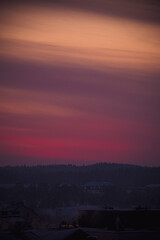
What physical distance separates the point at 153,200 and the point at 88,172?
18.7m

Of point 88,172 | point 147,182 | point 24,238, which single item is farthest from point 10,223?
point 88,172

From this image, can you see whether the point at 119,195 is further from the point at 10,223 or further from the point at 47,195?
the point at 10,223

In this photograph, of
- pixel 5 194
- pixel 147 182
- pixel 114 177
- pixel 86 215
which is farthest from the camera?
pixel 114 177

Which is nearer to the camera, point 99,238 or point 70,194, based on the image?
point 99,238

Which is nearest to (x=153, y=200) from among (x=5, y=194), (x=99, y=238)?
(x=5, y=194)

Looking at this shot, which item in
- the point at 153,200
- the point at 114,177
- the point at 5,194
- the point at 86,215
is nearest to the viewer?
the point at 86,215

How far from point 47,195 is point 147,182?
1228 cm

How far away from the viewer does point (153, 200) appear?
30.1 metres

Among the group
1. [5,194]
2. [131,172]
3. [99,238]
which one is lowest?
[99,238]

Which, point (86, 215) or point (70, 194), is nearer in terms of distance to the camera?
point (86, 215)

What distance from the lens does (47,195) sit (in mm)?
35406

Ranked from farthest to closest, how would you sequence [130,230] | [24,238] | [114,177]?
1. [114,177]
2. [130,230]
3. [24,238]

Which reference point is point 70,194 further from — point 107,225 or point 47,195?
point 107,225

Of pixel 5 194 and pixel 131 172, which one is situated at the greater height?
pixel 131 172
